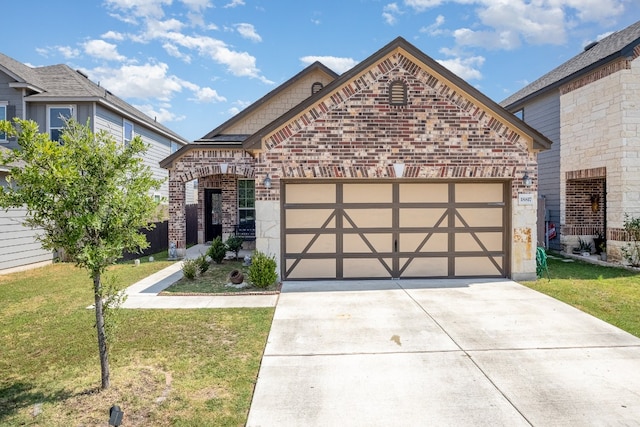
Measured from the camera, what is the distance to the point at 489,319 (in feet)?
24.1

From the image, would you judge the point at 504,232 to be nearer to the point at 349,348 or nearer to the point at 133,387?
the point at 349,348

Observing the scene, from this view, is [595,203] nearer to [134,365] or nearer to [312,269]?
[312,269]

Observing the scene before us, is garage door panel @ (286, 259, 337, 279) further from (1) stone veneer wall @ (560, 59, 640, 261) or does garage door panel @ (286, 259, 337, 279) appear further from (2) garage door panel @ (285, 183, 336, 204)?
(1) stone veneer wall @ (560, 59, 640, 261)

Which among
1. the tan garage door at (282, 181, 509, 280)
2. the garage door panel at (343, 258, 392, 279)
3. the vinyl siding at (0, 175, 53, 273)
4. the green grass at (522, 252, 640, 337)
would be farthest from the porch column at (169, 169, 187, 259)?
the green grass at (522, 252, 640, 337)

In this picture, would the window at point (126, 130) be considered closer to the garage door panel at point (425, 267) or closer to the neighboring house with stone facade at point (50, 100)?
the neighboring house with stone facade at point (50, 100)

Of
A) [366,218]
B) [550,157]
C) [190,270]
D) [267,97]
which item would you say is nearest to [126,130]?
[267,97]

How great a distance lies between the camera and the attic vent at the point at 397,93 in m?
10.1

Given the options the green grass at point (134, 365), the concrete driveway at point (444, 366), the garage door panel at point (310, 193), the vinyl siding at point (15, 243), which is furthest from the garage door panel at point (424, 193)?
the vinyl siding at point (15, 243)

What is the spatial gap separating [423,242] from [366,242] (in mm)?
1541

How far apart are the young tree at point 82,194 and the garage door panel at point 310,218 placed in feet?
18.8

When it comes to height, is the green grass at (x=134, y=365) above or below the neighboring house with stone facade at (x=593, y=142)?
below

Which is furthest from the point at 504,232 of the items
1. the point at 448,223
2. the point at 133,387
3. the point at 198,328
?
the point at 133,387

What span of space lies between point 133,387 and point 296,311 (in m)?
3.59

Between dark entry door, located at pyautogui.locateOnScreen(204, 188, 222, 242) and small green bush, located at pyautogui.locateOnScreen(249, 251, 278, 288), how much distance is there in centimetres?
908
